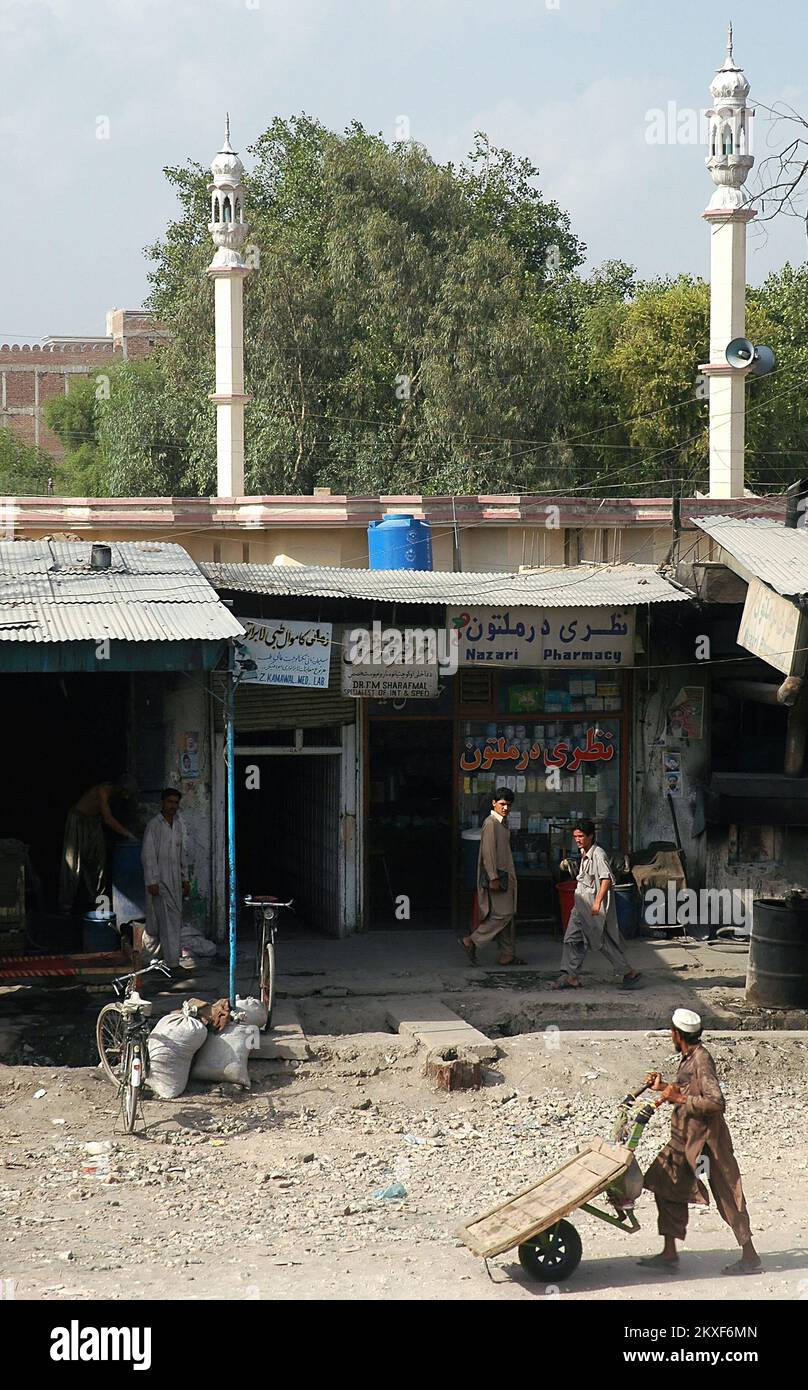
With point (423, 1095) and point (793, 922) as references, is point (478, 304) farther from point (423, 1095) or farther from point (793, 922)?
point (423, 1095)

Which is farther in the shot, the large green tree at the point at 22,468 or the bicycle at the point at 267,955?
the large green tree at the point at 22,468

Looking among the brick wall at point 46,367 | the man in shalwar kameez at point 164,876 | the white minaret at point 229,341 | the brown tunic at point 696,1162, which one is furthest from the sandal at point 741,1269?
the brick wall at point 46,367

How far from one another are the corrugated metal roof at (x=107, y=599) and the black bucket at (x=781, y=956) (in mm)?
5148

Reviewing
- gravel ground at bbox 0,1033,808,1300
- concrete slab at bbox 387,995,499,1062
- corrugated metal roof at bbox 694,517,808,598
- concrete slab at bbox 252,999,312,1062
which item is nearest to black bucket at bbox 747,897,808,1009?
gravel ground at bbox 0,1033,808,1300

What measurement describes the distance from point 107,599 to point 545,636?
4.70 m

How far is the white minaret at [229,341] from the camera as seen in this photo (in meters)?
29.5

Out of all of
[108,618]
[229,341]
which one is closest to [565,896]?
[108,618]

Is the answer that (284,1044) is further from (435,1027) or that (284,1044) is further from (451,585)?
(451,585)

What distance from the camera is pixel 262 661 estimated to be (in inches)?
Answer: 526

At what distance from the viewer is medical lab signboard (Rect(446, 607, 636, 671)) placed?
A: 14352 mm

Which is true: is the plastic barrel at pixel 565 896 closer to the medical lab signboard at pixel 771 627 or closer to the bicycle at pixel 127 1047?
the medical lab signboard at pixel 771 627

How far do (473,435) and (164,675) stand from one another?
25.2 meters

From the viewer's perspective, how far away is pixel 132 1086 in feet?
29.7

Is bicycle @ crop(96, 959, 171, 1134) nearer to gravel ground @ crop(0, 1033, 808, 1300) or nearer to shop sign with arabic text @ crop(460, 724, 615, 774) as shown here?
gravel ground @ crop(0, 1033, 808, 1300)
